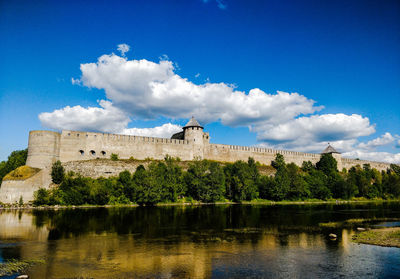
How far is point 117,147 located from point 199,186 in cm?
1108

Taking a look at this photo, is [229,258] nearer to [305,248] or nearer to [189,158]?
[305,248]

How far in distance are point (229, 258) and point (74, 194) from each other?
21.8 m

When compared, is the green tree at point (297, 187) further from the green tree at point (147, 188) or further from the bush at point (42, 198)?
the bush at point (42, 198)

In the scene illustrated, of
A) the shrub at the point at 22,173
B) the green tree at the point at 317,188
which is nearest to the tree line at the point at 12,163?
the shrub at the point at 22,173

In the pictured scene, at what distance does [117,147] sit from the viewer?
33.8 metres

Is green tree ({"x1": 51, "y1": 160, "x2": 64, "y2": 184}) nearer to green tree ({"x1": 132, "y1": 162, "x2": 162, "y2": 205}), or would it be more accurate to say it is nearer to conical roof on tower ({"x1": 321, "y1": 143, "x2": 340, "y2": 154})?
green tree ({"x1": 132, "y1": 162, "x2": 162, "y2": 205})

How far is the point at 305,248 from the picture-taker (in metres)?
10.4

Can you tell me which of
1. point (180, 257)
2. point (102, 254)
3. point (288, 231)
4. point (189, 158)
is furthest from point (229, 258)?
point (189, 158)

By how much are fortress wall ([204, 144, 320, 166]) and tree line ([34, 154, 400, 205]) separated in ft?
5.04

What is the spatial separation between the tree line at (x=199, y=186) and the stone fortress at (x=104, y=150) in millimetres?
1343

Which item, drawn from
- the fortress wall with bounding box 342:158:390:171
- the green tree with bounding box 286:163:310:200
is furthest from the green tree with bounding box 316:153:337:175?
the green tree with bounding box 286:163:310:200

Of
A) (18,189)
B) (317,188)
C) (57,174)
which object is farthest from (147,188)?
(317,188)

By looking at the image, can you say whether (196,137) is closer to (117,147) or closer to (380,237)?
(117,147)

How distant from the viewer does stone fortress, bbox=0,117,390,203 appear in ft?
90.1
